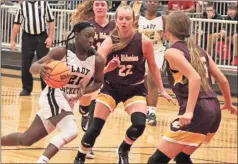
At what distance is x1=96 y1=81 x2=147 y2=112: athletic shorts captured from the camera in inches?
339

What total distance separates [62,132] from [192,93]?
5.49 feet

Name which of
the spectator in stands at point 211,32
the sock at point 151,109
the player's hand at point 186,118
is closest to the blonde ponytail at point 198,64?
the player's hand at point 186,118

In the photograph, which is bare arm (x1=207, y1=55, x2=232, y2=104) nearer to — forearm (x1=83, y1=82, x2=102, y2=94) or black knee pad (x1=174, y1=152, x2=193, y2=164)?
black knee pad (x1=174, y1=152, x2=193, y2=164)

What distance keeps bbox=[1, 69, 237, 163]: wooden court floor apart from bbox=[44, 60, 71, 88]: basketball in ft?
5.59

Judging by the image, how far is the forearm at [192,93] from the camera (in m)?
6.38

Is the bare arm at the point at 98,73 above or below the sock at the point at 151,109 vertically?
above

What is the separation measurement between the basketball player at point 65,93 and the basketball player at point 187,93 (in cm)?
118

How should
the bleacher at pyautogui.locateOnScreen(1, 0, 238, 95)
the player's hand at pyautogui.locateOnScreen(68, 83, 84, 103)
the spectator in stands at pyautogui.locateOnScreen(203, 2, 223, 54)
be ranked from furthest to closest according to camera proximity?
1. the spectator in stands at pyautogui.locateOnScreen(203, 2, 223, 54)
2. the bleacher at pyautogui.locateOnScreen(1, 0, 238, 95)
3. the player's hand at pyautogui.locateOnScreen(68, 83, 84, 103)

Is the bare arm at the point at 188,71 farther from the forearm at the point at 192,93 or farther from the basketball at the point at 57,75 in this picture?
the basketball at the point at 57,75

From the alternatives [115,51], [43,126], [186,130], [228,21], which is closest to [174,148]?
[186,130]

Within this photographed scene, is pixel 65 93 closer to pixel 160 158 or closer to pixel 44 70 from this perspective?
pixel 44 70

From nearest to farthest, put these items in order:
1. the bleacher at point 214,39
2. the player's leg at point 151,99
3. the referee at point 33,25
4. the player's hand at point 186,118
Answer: the player's hand at point 186,118
the player's leg at point 151,99
the referee at point 33,25
the bleacher at point 214,39

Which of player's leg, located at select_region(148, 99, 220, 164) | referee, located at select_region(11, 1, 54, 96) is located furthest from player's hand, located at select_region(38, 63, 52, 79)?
referee, located at select_region(11, 1, 54, 96)

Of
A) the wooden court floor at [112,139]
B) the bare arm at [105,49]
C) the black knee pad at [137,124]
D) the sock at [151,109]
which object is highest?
the bare arm at [105,49]
